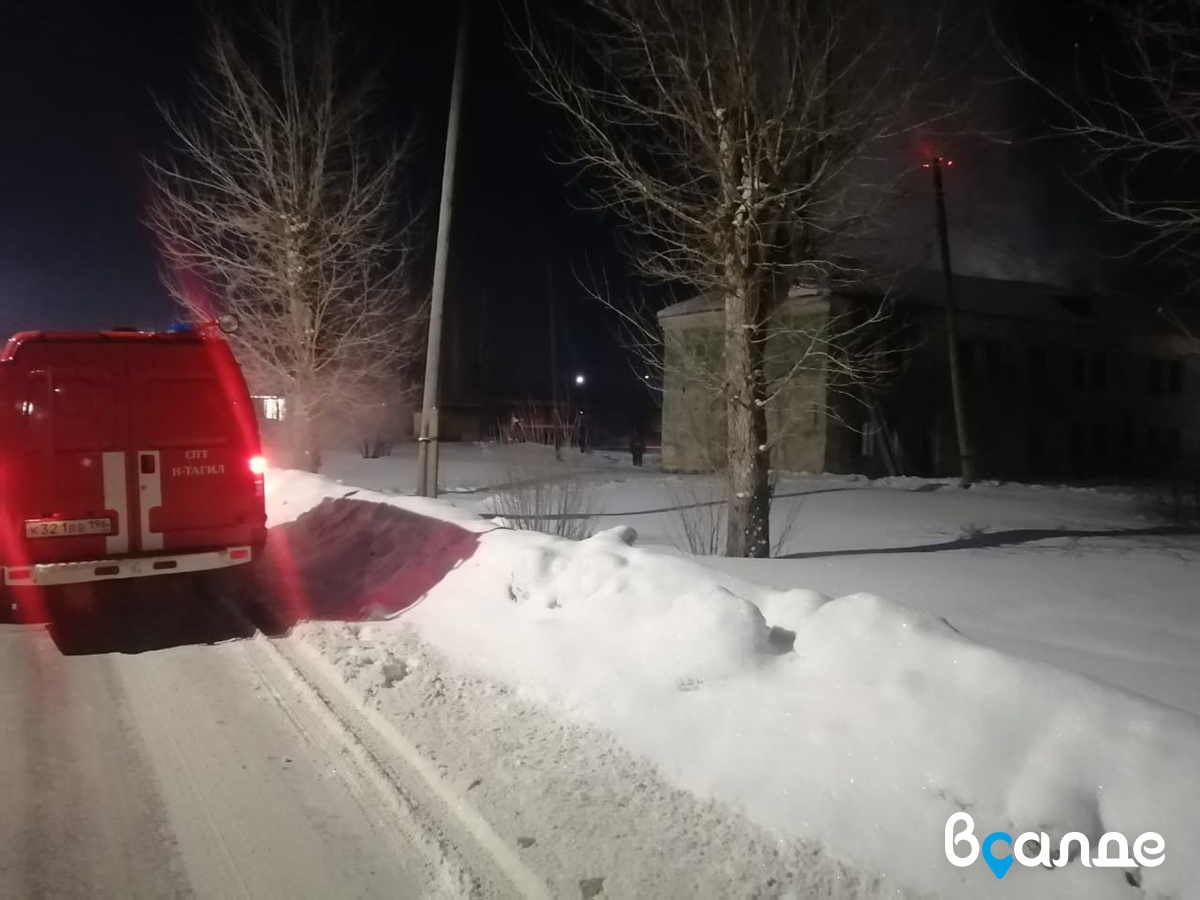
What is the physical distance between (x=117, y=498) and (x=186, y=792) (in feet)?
12.4

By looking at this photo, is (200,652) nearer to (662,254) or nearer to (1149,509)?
(662,254)

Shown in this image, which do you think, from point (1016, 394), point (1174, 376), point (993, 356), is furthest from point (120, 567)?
point (1174, 376)

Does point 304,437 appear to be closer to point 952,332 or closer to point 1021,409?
point 952,332

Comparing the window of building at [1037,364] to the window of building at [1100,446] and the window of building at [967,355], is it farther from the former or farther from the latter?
the window of building at [1100,446]

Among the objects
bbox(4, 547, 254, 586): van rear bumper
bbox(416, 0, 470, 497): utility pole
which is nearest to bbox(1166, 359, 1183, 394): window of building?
bbox(416, 0, 470, 497): utility pole

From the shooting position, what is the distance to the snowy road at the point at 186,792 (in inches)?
156

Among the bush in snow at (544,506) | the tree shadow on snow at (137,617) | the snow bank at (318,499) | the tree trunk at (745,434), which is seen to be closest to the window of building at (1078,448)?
the bush in snow at (544,506)

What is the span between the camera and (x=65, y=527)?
757 centimetres

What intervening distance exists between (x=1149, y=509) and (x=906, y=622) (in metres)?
18.6

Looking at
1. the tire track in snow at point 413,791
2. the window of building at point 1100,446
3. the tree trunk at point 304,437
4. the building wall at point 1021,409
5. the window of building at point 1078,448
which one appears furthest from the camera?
the window of building at point 1100,446

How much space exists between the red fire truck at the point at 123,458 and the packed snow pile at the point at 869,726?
9.95 ft

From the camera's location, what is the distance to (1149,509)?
20.5 m

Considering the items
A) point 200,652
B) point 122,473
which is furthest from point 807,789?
point 122,473

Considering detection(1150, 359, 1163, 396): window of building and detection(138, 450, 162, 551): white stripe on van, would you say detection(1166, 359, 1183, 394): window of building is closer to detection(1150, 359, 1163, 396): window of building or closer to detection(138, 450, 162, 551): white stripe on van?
detection(1150, 359, 1163, 396): window of building
